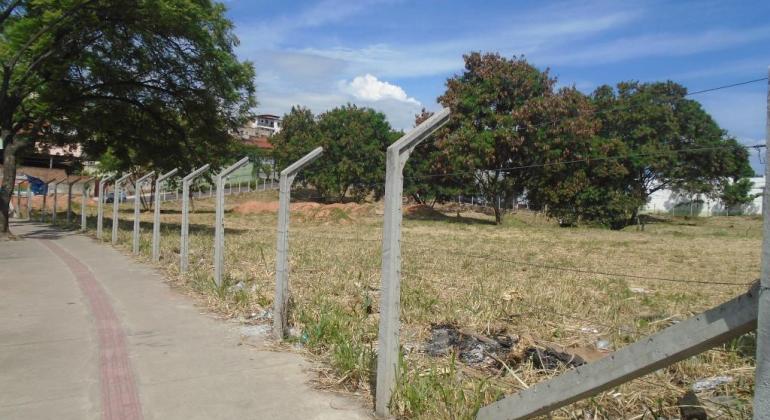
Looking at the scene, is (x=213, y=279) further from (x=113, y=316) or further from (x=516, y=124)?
(x=516, y=124)

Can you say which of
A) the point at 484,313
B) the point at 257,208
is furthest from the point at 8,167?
the point at 257,208

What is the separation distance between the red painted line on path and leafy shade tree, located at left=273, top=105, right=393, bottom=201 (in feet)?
116

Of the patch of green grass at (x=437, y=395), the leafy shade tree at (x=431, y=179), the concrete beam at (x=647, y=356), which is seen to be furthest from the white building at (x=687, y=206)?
the concrete beam at (x=647, y=356)

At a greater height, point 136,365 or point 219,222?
point 219,222

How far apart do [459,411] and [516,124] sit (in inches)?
1116

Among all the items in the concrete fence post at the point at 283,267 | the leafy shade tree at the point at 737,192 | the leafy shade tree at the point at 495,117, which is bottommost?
the concrete fence post at the point at 283,267

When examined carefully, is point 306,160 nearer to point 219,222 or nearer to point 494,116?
point 219,222

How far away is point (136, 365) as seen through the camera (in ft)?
18.4

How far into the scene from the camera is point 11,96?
18219 mm

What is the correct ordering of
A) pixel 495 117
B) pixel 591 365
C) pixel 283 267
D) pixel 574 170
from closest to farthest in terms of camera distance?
pixel 591 365 → pixel 283 267 → pixel 495 117 → pixel 574 170

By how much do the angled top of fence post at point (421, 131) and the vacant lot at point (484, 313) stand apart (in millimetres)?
1592

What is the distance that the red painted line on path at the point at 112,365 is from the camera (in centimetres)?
453

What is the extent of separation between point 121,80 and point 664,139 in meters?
33.7

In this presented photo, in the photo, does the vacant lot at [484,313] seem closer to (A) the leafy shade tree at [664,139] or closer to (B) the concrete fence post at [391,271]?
(B) the concrete fence post at [391,271]
